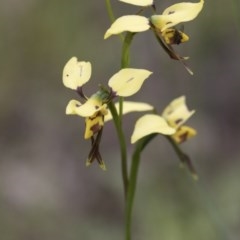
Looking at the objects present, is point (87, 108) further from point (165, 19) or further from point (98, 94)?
point (165, 19)

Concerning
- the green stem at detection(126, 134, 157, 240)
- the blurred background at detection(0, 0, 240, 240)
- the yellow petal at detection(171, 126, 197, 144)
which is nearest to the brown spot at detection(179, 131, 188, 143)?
the yellow petal at detection(171, 126, 197, 144)

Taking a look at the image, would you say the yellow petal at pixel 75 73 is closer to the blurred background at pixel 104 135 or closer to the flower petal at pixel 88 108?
the flower petal at pixel 88 108

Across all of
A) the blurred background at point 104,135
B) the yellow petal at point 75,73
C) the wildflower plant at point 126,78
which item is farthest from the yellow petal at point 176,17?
the blurred background at point 104,135

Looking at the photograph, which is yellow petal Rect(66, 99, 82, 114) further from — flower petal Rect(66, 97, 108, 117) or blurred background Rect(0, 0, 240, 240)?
blurred background Rect(0, 0, 240, 240)

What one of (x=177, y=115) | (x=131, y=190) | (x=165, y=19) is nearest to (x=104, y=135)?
(x=177, y=115)

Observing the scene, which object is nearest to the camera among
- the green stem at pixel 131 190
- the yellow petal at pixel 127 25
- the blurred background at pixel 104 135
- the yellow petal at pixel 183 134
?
the yellow petal at pixel 127 25

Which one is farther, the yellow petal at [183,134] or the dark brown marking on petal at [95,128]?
the yellow petal at [183,134]
